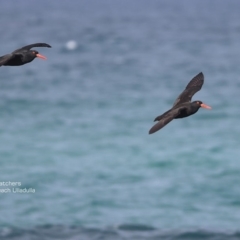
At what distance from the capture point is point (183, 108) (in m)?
12.9

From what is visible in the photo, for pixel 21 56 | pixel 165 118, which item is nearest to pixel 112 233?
pixel 21 56

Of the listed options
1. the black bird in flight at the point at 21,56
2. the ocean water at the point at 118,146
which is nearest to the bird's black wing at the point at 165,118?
the black bird in flight at the point at 21,56

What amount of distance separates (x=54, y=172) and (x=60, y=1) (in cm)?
10916

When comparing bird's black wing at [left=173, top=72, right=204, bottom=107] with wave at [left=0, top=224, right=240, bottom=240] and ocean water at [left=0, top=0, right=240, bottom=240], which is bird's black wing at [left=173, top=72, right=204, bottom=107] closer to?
wave at [left=0, top=224, right=240, bottom=240]

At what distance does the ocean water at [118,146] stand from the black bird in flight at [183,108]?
417 inches

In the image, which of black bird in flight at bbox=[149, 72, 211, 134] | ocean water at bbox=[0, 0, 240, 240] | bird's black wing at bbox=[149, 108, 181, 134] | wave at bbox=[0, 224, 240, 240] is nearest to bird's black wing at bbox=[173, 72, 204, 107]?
black bird in flight at bbox=[149, 72, 211, 134]

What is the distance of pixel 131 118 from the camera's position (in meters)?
39.0

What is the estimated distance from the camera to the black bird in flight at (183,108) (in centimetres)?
1193

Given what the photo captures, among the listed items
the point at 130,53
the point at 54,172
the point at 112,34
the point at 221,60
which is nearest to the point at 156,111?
the point at 54,172

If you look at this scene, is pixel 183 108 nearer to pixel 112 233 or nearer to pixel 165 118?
pixel 165 118

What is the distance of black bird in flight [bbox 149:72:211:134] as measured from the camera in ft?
39.1

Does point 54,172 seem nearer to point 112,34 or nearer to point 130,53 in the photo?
point 130,53

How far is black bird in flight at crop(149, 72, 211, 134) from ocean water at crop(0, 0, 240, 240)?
1060cm

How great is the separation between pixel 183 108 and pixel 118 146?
72.9 feet
